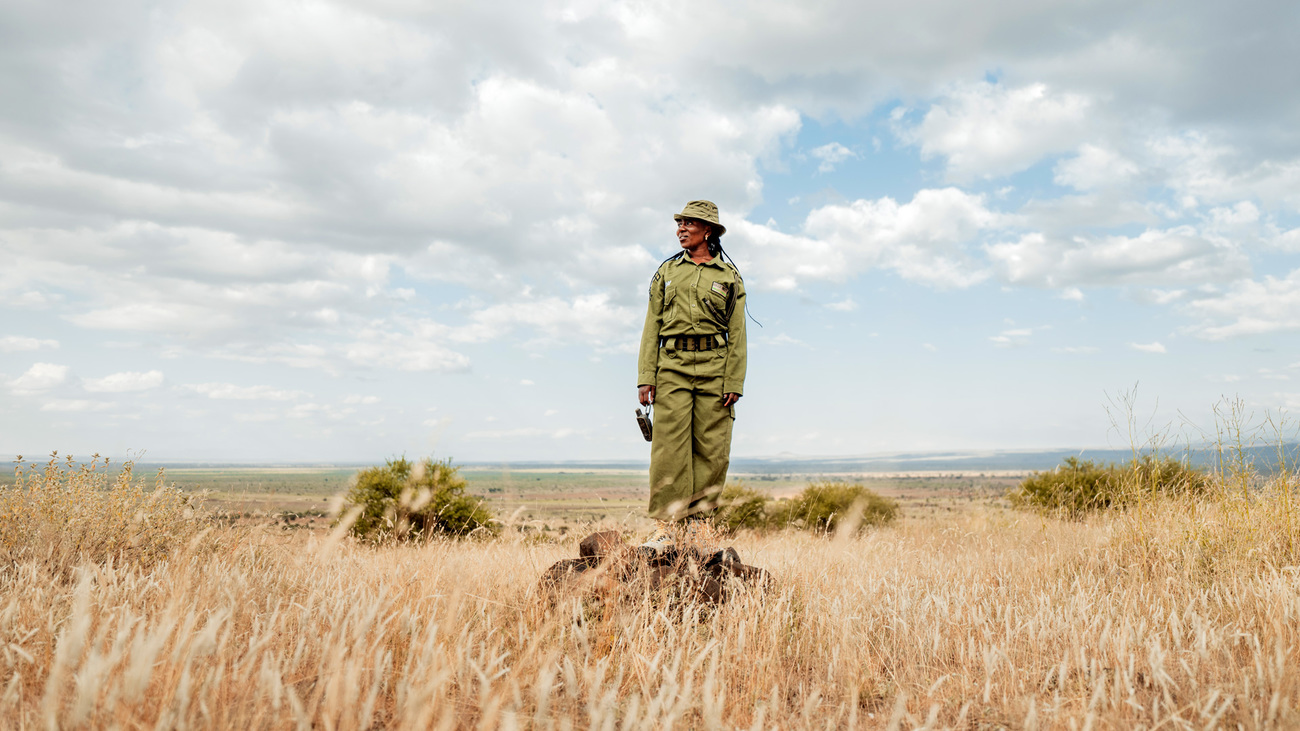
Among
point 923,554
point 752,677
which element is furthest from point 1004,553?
point 752,677

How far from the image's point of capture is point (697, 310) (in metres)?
5.01

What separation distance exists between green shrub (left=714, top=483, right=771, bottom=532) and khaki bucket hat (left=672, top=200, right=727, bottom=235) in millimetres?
7819

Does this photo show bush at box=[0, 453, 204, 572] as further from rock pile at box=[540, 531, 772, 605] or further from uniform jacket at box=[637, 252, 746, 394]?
uniform jacket at box=[637, 252, 746, 394]

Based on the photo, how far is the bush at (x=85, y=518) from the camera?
13.0 feet

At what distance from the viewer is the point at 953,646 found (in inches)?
128

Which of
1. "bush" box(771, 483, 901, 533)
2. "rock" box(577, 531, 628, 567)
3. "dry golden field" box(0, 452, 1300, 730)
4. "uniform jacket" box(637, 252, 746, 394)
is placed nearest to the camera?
"dry golden field" box(0, 452, 1300, 730)

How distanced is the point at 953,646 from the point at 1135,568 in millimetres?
2584

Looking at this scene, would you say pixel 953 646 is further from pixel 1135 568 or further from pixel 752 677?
pixel 1135 568

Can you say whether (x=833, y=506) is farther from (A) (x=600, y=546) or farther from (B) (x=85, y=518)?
(B) (x=85, y=518)

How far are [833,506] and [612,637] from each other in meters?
11.2

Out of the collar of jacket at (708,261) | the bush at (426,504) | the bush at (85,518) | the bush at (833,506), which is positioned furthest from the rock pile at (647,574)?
the bush at (833,506)

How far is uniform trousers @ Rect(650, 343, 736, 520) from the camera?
193 inches

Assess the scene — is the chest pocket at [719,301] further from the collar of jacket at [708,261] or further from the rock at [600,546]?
the rock at [600,546]

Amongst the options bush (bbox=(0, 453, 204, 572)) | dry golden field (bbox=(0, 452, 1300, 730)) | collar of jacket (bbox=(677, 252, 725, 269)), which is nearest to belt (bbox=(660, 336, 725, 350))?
collar of jacket (bbox=(677, 252, 725, 269))
